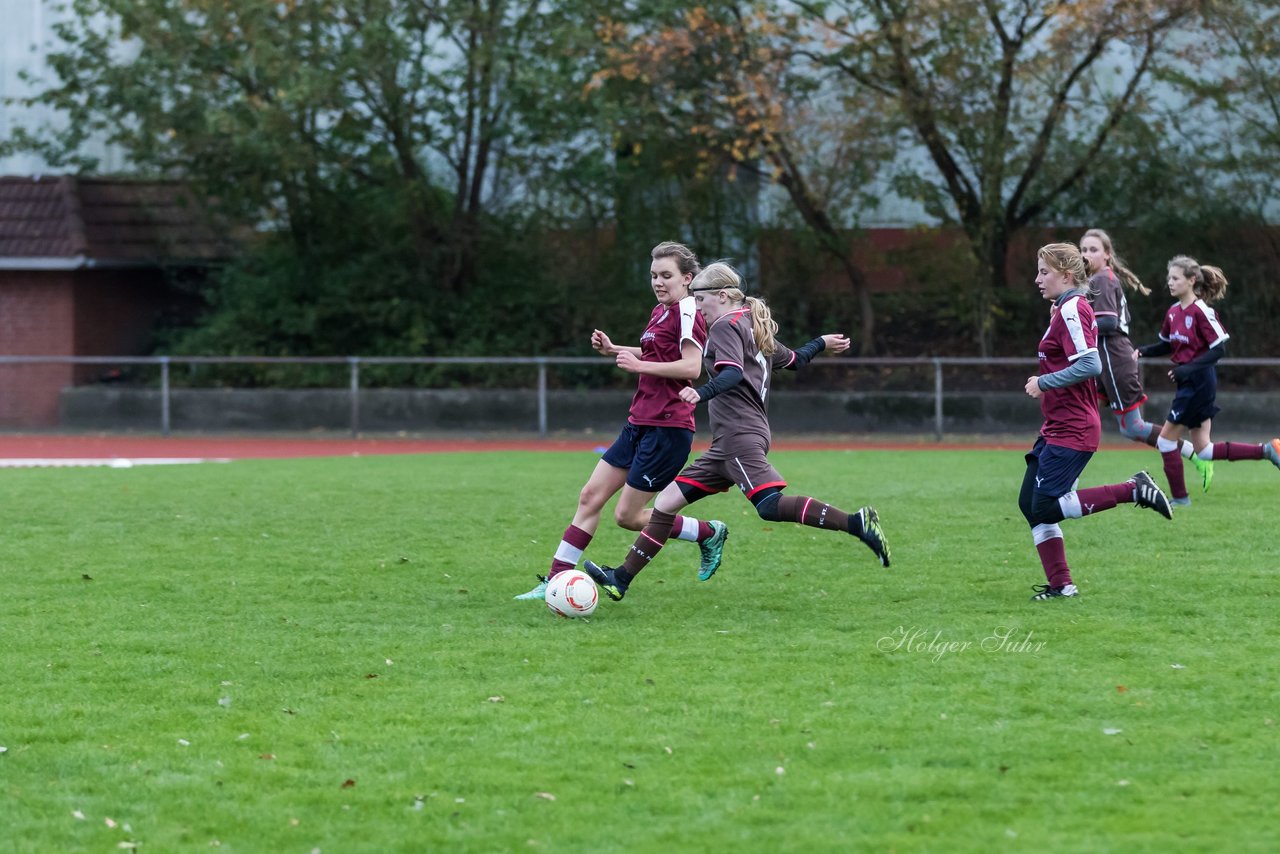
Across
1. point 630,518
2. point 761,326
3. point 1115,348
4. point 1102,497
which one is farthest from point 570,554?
point 1115,348

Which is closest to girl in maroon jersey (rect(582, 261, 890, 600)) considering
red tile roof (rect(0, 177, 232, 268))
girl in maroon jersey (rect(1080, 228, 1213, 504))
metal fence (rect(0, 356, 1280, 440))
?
girl in maroon jersey (rect(1080, 228, 1213, 504))

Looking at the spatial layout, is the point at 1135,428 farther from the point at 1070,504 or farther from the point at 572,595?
the point at 572,595

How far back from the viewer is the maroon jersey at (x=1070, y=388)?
7.86 metres

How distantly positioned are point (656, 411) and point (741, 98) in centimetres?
1399

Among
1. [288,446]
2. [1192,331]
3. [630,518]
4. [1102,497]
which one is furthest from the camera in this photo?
[288,446]

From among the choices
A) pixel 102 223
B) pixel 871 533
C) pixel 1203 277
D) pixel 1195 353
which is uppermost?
pixel 102 223

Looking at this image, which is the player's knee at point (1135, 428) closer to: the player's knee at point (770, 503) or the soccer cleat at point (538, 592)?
the player's knee at point (770, 503)

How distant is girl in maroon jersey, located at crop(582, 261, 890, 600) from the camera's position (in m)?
7.90

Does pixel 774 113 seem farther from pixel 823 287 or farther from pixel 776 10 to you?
pixel 823 287

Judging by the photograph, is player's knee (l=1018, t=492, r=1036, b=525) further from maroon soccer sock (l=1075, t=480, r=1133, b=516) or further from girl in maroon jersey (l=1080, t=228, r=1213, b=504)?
girl in maroon jersey (l=1080, t=228, r=1213, b=504)

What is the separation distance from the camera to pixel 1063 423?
8062mm

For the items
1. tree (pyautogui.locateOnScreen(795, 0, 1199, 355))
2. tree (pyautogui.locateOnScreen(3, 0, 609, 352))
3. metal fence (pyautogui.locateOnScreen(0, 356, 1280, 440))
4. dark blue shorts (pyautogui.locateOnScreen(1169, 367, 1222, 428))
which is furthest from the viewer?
tree (pyautogui.locateOnScreen(3, 0, 609, 352))

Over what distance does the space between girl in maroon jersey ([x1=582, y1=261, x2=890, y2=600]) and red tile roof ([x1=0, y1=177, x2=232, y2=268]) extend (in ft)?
63.8

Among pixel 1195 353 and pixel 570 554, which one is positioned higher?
pixel 1195 353
